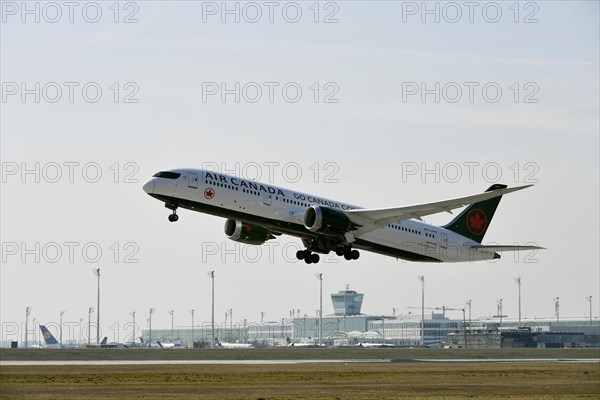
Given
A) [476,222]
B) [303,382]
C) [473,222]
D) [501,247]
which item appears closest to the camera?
[303,382]

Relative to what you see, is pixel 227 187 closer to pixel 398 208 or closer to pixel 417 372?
pixel 398 208

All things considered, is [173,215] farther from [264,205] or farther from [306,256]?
[306,256]

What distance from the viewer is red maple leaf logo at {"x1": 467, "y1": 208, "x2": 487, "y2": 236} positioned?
92.1 m

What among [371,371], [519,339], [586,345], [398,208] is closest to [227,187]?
[398,208]

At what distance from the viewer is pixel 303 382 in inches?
2628

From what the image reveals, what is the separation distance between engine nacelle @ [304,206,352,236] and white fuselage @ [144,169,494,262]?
758mm

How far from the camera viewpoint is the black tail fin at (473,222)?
91000 millimetres

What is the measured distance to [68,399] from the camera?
53.4 metres

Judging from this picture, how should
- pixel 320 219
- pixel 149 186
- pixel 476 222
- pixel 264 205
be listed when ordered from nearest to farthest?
pixel 149 186
pixel 264 205
pixel 320 219
pixel 476 222

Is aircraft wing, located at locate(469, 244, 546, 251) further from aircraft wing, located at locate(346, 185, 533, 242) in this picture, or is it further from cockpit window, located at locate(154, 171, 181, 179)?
cockpit window, located at locate(154, 171, 181, 179)

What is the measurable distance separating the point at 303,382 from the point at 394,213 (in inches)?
645

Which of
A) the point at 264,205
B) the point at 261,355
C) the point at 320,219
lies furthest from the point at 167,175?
the point at 261,355

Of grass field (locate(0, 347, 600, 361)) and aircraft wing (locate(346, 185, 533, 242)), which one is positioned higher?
aircraft wing (locate(346, 185, 533, 242))

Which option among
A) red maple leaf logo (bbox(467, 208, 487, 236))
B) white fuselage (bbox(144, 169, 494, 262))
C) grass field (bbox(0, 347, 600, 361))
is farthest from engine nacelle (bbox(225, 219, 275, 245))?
grass field (bbox(0, 347, 600, 361))
